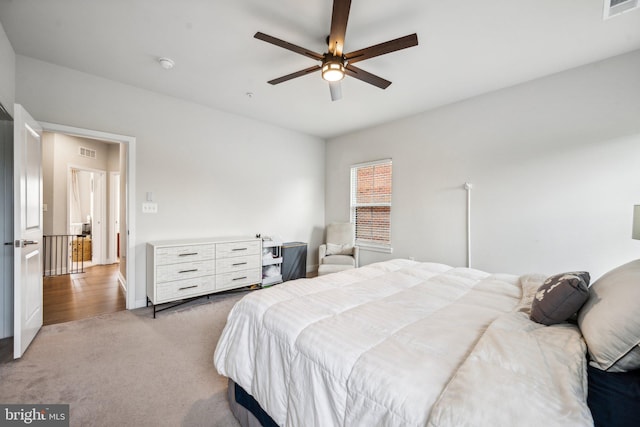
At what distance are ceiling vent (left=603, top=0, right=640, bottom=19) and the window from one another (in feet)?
8.92

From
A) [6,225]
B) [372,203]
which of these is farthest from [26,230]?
[372,203]

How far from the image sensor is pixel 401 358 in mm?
967

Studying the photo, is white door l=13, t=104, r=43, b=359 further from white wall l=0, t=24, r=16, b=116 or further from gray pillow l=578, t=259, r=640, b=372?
gray pillow l=578, t=259, r=640, b=372

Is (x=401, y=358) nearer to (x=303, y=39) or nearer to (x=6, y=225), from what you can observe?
(x=303, y=39)

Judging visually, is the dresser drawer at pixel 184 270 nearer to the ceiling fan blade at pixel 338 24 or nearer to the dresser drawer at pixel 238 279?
the dresser drawer at pixel 238 279

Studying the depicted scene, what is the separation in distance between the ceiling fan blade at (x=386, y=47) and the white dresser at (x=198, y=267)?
2695mm

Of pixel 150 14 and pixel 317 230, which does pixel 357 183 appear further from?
pixel 150 14

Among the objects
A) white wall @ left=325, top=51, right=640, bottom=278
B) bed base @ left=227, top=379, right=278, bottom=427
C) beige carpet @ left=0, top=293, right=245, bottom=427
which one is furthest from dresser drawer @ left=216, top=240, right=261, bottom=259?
white wall @ left=325, top=51, right=640, bottom=278

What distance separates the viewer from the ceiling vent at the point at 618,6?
5.60 feet

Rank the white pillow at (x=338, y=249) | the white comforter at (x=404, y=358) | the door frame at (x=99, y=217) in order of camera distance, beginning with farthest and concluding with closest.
→ the door frame at (x=99, y=217)
the white pillow at (x=338, y=249)
the white comforter at (x=404, y=358)

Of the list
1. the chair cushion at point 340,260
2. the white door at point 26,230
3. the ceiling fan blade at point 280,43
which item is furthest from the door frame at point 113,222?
the ceiling fan blade at point 280,43

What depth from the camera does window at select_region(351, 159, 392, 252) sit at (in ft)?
14.6

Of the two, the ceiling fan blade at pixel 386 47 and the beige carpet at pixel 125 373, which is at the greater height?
the ceiling fan blade at pixel 386 47

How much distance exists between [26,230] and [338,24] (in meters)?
3.08
